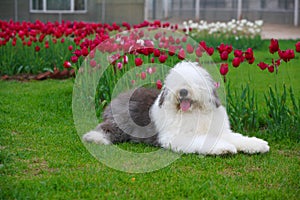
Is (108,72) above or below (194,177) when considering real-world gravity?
above

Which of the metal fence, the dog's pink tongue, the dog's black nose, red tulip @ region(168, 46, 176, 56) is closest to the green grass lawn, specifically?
the dog's pink tongue

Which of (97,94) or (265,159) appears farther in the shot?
(97,94)

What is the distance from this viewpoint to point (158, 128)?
213 inches

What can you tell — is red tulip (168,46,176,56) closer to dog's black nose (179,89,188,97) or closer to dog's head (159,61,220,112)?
dog's head (159,61,220,112)

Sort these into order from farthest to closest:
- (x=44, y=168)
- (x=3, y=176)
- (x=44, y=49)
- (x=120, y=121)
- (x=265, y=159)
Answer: (x=44, y=49)
(x=120, y=121)
(x=265, y=159)
(x=44, y=168)
(x=3, y=176)

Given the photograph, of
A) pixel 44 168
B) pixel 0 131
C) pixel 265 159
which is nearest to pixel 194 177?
pixel 265 159

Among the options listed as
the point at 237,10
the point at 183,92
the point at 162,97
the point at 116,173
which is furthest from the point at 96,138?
the point at 237,10

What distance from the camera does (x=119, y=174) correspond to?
4.62 m

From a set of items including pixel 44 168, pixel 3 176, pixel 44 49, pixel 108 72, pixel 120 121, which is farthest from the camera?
pixel 44 49

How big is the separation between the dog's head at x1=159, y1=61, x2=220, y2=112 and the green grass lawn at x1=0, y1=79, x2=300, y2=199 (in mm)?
484

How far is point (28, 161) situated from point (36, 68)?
550cm

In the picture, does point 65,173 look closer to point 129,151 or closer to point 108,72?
point 129,151

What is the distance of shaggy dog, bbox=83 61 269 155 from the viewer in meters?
5.02

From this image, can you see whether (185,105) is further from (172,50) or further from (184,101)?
(172,50)
